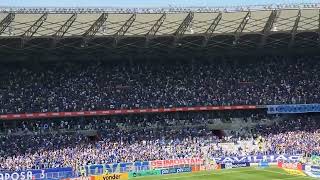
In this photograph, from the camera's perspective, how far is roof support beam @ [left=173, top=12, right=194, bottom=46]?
5576 cm

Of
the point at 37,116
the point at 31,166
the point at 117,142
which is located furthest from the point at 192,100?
the point at 31,166

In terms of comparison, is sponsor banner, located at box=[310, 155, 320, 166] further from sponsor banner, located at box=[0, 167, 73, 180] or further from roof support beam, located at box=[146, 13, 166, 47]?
sponsor banner, located at box=[0, 167, 73, 180]

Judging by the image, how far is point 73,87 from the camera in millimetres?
61906

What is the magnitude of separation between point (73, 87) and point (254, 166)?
21.2 meters

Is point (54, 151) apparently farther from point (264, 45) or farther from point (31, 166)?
point (264, 45)

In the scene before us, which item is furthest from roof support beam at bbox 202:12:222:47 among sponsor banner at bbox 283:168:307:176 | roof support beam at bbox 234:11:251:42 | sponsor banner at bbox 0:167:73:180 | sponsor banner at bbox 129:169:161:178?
sponsor banner at bbox 0:167:73:180

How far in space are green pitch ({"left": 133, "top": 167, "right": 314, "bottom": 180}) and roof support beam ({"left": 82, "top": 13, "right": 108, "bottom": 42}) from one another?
1528 cm

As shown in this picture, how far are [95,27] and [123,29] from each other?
2924 millimetres

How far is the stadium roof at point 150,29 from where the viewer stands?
2078 inches

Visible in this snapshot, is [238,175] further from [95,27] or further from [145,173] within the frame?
[95,27]

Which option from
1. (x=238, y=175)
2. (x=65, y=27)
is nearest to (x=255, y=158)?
(x=238, y=175)

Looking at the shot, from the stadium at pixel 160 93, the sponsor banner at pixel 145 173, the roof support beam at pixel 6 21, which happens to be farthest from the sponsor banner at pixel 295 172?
the roof support beam at pixel 6 21

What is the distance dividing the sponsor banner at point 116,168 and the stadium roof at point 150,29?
13614 mm

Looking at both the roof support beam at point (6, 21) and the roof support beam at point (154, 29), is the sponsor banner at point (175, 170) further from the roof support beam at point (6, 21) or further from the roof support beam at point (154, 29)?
the roof support beam at point (6, 21)
